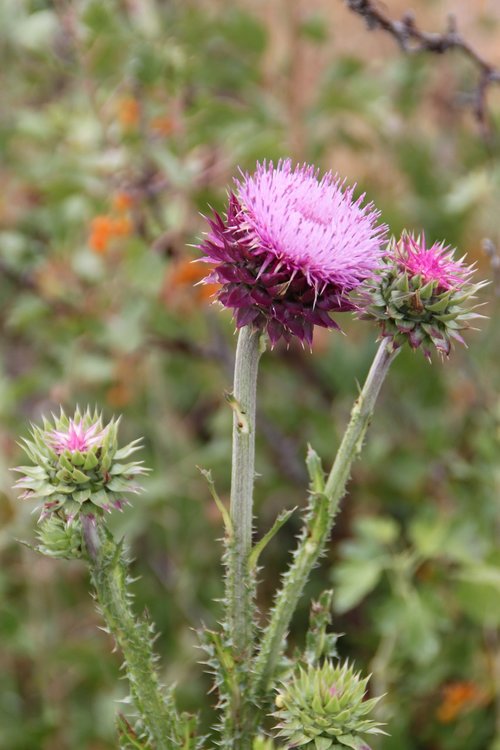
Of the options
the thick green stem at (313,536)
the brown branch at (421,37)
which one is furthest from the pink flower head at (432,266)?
the brown branch at (421,37)

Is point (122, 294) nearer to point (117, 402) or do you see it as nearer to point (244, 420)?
point (117, 402)

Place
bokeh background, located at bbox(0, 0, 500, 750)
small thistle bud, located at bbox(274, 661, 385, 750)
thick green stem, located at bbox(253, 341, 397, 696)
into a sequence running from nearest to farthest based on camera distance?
small thistle bud, located at bbox(274, 661, 385, 750) → thick green stem, located at bbox(253, 341, 397, 696) → bokeh background, located at bbox(0, 0, 500, 750)

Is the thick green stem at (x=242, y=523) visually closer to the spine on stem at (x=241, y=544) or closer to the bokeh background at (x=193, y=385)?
the spine on stem at (x=241, y=544)

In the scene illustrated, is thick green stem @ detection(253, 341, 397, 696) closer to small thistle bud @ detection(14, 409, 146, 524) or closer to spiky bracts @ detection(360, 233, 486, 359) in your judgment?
spiky bracts @ detection(360, 233, 486, 359)

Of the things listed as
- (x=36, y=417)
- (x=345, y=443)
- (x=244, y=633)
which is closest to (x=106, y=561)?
(x=244, y=633)

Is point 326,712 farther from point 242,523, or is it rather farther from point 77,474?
point 77,474

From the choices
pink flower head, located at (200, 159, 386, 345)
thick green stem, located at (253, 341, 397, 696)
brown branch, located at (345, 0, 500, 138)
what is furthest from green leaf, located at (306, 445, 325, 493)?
brown branch, located at (345, 0, 500, 138)
